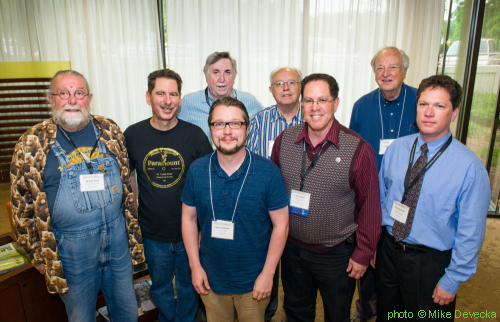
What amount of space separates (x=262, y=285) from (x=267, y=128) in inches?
48.9

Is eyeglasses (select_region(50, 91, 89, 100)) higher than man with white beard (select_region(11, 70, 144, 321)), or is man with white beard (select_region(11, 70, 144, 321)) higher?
eyeglasses (select_region(50, 91, 89, 100))

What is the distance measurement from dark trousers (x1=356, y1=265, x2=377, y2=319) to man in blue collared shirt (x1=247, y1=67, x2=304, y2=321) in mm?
714

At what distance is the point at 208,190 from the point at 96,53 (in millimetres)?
4097

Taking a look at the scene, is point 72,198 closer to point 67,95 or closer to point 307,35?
point 67,95

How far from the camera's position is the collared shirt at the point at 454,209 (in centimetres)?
143

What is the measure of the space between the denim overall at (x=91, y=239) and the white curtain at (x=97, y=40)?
3200mm

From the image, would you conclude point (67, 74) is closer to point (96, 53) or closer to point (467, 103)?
point (96, 53)

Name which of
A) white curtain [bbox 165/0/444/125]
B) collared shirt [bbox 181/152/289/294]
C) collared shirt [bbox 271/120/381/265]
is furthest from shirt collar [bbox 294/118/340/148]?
white curtain [bbox 165/0/444/125]

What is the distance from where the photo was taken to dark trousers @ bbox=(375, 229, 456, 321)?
155 centimetres

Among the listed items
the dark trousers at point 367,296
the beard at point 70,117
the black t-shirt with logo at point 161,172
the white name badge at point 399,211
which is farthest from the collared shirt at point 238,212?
the dark trousers at point 367,296

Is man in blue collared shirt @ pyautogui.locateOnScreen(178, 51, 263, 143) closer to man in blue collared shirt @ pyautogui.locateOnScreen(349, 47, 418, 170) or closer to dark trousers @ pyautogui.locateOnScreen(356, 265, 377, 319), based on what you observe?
man in blue collared shirt @ pyautogui.locateOnScreen(349, 47, 418, 170)

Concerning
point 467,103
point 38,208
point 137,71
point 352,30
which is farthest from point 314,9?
point 38,208

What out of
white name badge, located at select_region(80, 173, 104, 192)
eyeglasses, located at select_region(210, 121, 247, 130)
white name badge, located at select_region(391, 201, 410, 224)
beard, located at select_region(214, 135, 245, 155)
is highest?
eyeglasses, located at select_region(210, 121, 247, 130)

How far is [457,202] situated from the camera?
4.85 feet
